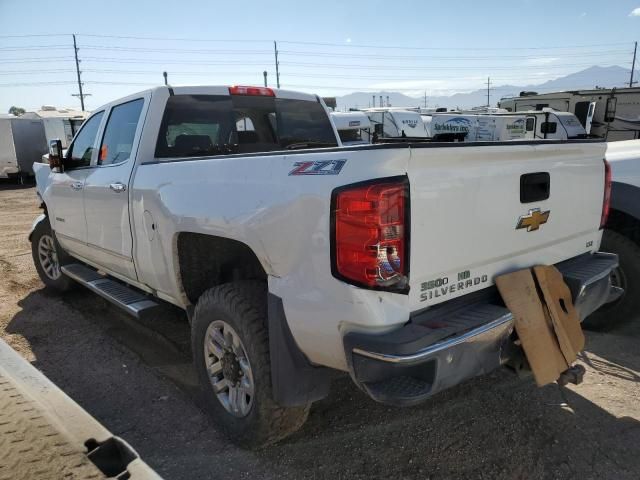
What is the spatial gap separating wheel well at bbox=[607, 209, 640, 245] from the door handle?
3890 millimetres

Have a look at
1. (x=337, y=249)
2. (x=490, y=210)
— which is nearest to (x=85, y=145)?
(x=337, y=249)

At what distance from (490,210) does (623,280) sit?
2.55 m

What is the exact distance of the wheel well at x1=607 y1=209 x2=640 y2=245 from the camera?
414cm

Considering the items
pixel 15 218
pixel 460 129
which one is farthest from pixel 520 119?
pixel 15 218

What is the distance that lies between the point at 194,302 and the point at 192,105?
1.57 meters

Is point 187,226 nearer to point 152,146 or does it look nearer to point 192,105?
point 152,146

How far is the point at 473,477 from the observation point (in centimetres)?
249

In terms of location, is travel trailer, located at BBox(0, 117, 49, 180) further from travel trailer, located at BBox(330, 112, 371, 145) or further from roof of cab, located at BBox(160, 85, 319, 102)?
roof of cab, located at BBox(160, 85, 319, 102)

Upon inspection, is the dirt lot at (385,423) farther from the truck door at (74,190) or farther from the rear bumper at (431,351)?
the truck door at (74,190)

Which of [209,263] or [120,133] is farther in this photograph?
[120,133]

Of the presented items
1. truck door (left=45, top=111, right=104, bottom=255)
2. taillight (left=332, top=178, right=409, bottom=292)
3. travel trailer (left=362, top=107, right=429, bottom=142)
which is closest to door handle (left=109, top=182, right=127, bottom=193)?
truck door (left=45, top=111, right=104, bottom=255)

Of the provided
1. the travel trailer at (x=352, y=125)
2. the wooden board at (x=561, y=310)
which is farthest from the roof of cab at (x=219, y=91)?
the travel trailer at (x=352, y=125)

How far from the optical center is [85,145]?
4.61 meters

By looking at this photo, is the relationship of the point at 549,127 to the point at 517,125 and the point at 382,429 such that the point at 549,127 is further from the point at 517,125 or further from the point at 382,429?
the point at 382,429
